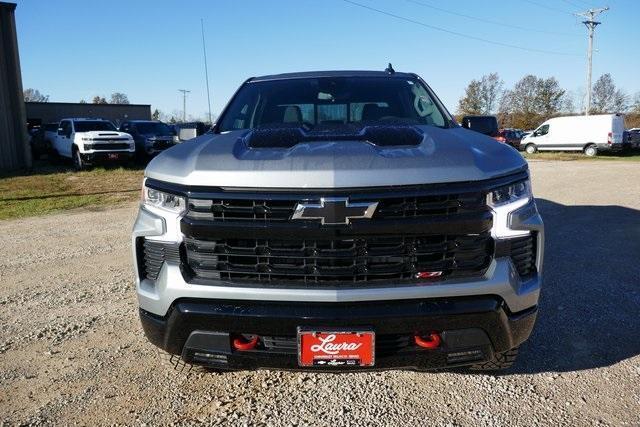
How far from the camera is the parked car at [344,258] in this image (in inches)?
87.1

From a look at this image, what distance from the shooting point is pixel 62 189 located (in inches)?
512

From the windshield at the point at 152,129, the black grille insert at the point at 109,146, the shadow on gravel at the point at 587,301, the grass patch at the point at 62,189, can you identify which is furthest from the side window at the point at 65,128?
the shadow on gravel at the point at 587,301

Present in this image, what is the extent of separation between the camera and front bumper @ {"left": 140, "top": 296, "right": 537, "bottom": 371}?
222cm

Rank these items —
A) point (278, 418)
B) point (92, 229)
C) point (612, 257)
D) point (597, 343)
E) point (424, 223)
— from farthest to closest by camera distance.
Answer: point (92, 229) → point (612, 257) → point (597, 343) → point (278, 418) → point (424, 223)

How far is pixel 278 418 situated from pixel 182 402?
0.57m

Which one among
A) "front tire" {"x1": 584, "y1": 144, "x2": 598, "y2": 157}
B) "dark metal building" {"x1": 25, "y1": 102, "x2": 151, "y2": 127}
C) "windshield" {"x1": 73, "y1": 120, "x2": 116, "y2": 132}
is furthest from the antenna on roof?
"dark metal building" {"x1": 25, "y1": 102, "x2": 151, "y2": 127}

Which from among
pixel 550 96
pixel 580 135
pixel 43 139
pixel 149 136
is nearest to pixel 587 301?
pixel 149 136

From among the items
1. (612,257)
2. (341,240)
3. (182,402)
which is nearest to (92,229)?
(182,402)

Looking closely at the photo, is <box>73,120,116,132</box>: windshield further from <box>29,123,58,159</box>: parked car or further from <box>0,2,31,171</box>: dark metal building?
<box>29,123,58,159</box>: parked car

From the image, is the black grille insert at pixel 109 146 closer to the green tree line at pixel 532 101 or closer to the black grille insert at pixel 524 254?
the black grille insert at pixel 524 254

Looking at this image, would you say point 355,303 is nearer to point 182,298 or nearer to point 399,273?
point 399,273

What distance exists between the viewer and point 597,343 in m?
3.36

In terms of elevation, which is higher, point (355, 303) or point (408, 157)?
point (408, 157)

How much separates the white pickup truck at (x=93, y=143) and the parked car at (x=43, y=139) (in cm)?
233
